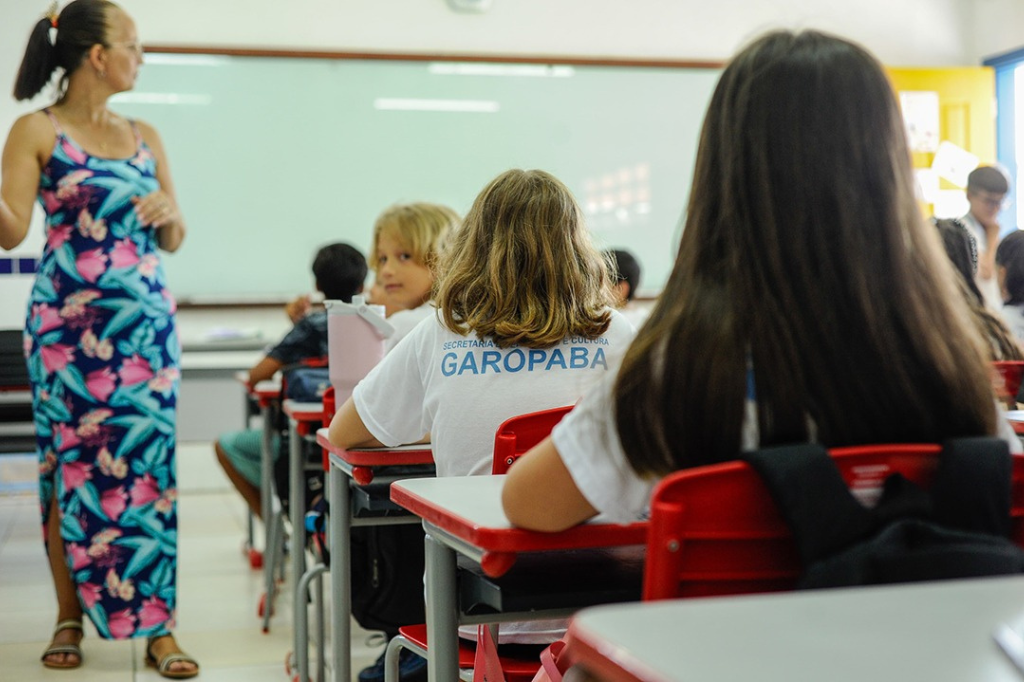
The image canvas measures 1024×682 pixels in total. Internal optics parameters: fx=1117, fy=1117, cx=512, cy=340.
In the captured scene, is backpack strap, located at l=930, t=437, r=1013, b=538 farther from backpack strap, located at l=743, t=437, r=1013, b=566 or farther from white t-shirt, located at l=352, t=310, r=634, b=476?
white t-shirt, located at l=352, t=310, r=634, b=476

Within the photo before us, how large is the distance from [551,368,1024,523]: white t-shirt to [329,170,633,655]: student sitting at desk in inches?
26.8

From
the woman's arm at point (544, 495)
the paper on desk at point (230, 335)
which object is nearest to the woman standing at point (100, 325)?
the woman's arm at point (544, 495)

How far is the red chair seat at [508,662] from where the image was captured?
1492mm

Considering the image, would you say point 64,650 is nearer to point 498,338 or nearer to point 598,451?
point 498,338

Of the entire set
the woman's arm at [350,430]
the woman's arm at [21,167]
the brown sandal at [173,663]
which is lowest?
the brown sandal at [173,663]

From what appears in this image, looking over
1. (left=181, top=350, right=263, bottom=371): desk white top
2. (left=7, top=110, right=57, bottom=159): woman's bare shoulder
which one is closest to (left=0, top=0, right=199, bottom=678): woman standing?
(left=7, top=110, right=57, bottom=159): woman's bare shoulder

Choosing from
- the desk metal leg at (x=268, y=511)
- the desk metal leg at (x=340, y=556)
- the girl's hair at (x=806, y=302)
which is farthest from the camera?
the desk metal leg at (x=268, y=511)

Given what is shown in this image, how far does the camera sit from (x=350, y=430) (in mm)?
1790

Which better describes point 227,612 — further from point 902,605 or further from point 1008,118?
point 1008,118

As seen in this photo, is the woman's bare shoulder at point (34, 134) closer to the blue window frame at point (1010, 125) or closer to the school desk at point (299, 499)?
the school desk at point (299, 499)

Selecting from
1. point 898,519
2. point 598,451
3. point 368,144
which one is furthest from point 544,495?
point 368,144

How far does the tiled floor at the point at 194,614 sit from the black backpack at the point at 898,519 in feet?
7.21

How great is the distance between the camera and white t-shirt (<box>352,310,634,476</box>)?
169 cm

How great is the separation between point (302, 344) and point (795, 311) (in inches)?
104
